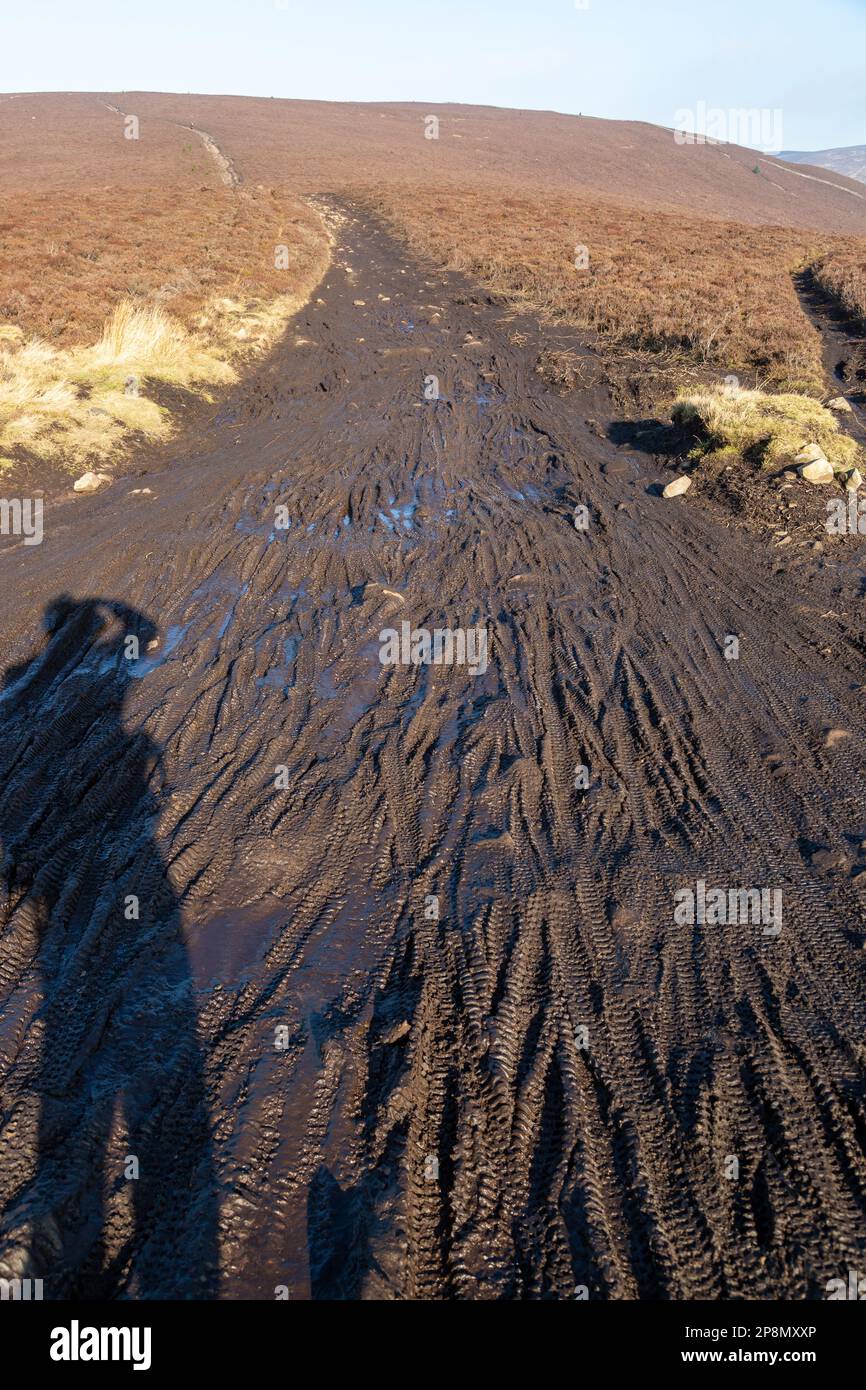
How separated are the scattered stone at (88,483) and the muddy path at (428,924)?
2108 mm

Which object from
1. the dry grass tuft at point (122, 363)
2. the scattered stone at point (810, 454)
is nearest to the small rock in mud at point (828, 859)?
the scattered stone at point (810, 454)

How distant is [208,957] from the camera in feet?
14.7

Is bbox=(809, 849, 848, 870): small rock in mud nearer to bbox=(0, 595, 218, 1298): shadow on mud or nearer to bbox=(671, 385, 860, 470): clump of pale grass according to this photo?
bbox=(0, 595, 218, 1298): shadow on mud

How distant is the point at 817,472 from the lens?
33.8ft

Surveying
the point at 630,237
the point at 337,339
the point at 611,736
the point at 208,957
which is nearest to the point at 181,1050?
the point at 208,957

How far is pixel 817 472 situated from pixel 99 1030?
1097 cm

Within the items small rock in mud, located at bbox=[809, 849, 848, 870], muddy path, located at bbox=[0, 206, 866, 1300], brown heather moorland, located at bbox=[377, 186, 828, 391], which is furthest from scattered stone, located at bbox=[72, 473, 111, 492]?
brown heather moorland, located at bbox=[377, 186, 828, 391]

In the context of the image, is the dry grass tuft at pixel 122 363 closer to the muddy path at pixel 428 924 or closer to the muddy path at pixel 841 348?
the muddy path at pixel 428 924

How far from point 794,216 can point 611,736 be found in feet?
214

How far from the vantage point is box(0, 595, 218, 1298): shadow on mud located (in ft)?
10.5

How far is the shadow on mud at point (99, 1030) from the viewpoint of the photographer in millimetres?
3207

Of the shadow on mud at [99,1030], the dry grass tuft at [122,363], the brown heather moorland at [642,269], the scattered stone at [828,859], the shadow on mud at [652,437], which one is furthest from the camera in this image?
the brown heather moorland at [642,269]

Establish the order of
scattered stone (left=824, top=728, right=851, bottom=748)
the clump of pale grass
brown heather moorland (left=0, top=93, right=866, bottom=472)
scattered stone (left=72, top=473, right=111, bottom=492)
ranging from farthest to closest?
brown heather moorland (left=0, top=93, right=866, bottom=472) → scattered stone (left=72, top=473, right=111, bottom=492) → the clump of pale grass → scattered stone (left=824, top=728, right=851, bottom=748)

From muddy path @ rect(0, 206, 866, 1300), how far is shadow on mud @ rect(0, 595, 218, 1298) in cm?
2
